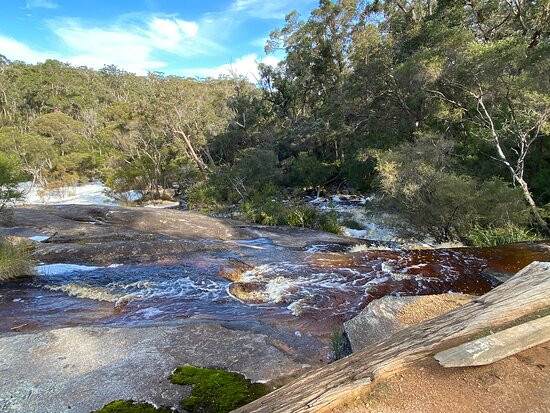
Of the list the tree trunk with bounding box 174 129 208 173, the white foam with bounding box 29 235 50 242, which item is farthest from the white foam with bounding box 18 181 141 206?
the white foam with bounding box 29 235 50 242

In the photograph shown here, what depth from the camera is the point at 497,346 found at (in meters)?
2.89

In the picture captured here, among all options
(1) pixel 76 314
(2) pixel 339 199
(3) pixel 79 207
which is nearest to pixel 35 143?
(3) pixel 79 207

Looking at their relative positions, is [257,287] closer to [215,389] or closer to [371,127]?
[215,389]

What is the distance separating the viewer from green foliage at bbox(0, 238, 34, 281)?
357 inches

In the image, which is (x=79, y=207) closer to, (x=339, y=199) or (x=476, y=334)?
(x=339, y=199)

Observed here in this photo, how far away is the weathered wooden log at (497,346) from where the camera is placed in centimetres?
283

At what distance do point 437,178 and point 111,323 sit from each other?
12.5 m

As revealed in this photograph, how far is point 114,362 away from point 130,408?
1.09m

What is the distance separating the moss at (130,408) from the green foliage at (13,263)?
24.6ft

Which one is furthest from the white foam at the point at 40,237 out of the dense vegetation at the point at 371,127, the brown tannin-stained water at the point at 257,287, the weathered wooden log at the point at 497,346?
the weathered wooden log at the point at 497,346

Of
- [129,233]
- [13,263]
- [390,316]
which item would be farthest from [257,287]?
[129,233]

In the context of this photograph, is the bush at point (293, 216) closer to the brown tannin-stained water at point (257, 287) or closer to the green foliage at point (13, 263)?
the brown tannin-stained water at point (257, 287)

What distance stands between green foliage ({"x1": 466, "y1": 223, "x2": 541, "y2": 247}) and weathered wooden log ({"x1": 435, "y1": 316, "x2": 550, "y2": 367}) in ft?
36.0

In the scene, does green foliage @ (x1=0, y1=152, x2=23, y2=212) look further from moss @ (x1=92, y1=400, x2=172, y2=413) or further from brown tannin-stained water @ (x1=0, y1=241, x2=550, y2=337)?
moss @ (x1=92, y1=400, x2=172, y2=413)
